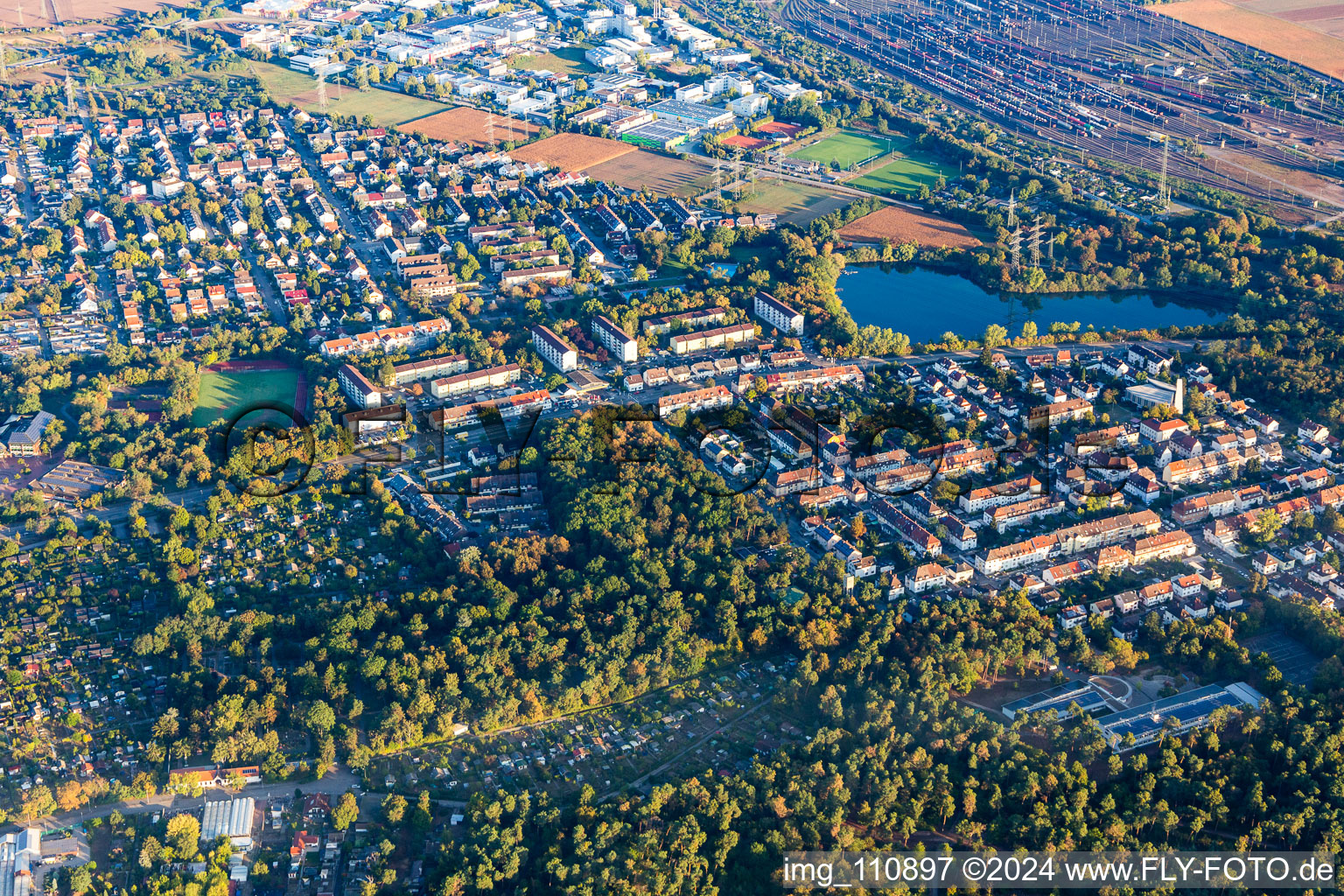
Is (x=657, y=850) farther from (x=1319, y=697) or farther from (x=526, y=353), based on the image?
(x=526, y=353)

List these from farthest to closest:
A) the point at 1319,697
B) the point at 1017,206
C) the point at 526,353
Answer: the point at 1017,206
the point at 526,353
the point at 1319,697

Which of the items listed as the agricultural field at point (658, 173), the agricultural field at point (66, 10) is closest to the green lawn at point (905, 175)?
the agricultural field at point (658, 173)

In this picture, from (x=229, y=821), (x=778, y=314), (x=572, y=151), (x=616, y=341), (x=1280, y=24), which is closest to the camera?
(x=229, y=821)

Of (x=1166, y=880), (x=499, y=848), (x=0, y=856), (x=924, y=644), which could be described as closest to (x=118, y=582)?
(x=0, y=856)

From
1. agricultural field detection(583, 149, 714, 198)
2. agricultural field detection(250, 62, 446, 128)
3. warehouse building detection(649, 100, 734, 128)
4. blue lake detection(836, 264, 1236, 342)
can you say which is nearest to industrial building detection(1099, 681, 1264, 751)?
blue lake detection(836, 264, 1236, 342)

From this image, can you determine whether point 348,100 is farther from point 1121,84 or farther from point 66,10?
point 1121,84

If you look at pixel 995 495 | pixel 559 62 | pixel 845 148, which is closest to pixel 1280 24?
pixel 845 148
